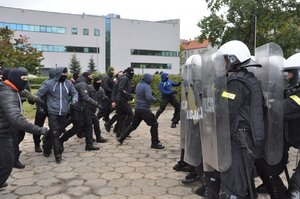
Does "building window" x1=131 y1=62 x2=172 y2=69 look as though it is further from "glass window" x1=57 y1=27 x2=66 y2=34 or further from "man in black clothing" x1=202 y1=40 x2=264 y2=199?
"man in black clothing" x1=202 y1=40 x2=264 y2=199

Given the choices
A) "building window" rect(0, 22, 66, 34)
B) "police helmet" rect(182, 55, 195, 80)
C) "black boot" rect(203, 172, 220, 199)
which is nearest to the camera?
"black boot" rect(203, 172, 220, 199)

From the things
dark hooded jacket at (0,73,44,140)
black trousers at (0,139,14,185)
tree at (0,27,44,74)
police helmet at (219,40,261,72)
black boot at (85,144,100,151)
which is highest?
tree at (0,27,44,74)

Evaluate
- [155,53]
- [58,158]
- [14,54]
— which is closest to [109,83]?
[58,158]

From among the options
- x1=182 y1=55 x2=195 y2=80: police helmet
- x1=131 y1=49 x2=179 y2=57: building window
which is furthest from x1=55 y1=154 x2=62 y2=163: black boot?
x1=131 y1=49 x2=179 y2=57: building window

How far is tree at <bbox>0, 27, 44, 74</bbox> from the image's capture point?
2441cm

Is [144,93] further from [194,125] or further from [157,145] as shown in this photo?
[194,125]

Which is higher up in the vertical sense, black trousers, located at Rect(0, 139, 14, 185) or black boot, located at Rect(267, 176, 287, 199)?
black trousers, located at Rect(0, 139, 14, 185)

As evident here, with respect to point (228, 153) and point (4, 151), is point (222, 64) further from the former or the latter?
point (4, 151)

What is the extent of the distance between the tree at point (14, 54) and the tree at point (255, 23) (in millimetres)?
14173

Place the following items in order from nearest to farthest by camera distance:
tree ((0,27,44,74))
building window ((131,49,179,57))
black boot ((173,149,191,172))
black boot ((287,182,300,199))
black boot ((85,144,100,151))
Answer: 1. black boot ((287,182,300,199))
2. black boot ((173,149,191,172))
3. black boot ((85,144,100,151))
4. tree ((0,27,44,74))
5. building window ((131,49,179,57))

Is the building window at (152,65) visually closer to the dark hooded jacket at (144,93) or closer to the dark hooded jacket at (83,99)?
the dark hooded jacket at (144,93)

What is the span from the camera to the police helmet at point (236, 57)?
342 cm

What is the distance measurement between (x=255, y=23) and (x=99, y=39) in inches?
1777

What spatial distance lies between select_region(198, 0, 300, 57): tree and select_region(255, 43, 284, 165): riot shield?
1942cm
